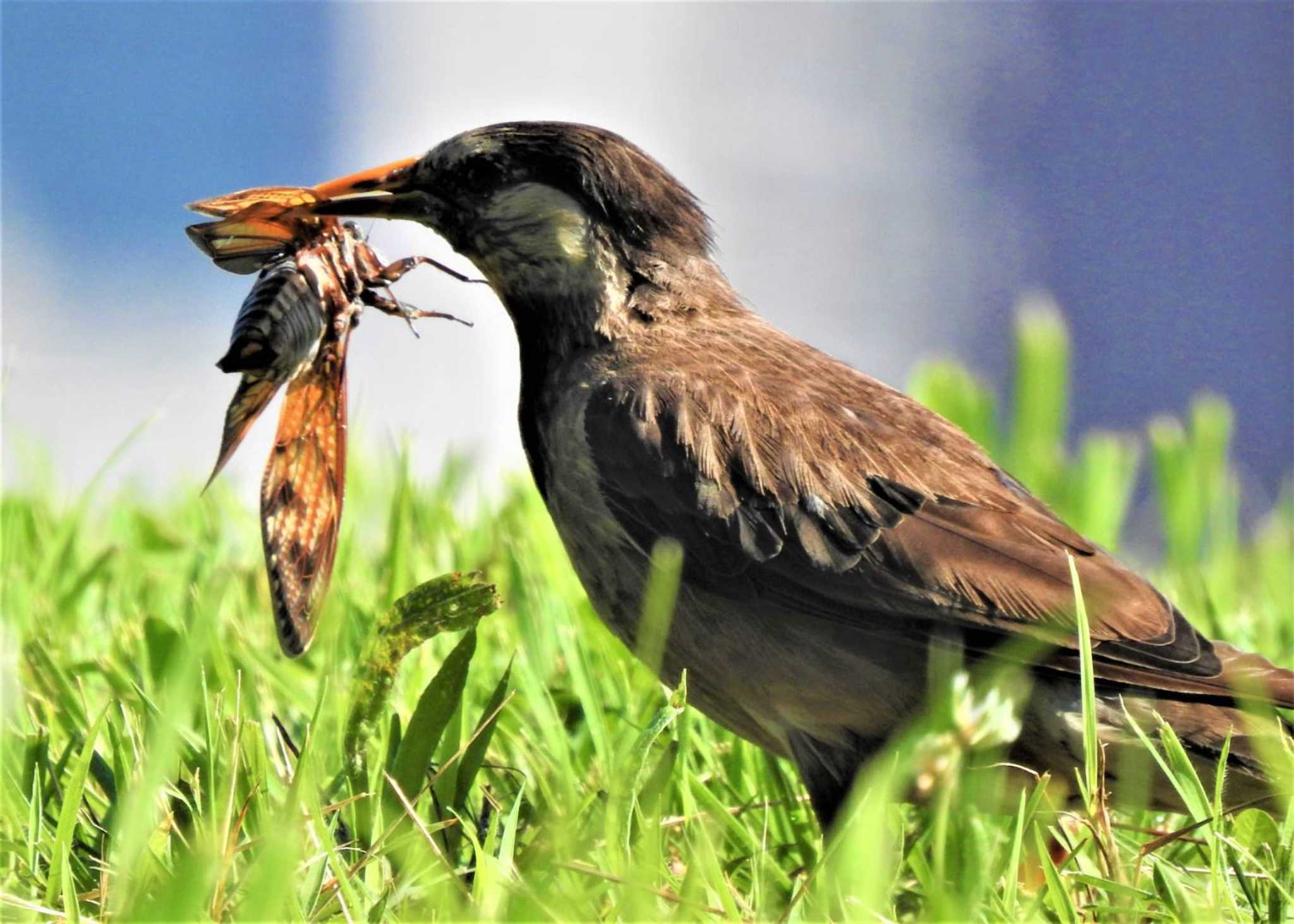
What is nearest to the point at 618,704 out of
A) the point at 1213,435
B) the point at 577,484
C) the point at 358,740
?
the point at 577,484

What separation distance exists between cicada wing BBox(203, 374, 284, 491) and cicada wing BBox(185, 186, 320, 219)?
13.3 inches

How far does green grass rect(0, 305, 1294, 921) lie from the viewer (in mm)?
1829

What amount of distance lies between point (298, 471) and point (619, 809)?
2.92ft

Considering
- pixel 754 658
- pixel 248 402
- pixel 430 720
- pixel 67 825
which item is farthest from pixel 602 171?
pixel 67 825

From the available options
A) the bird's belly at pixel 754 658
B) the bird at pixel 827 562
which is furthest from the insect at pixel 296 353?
the bird's belly at pixel 754 658

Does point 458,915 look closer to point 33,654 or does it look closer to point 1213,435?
point 33,654

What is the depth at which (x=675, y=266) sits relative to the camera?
295cm

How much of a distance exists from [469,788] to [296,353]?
2.54ft

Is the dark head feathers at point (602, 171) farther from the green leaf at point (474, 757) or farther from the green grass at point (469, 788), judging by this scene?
the green leaf at point (474, 757)

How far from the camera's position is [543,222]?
9.58 ft

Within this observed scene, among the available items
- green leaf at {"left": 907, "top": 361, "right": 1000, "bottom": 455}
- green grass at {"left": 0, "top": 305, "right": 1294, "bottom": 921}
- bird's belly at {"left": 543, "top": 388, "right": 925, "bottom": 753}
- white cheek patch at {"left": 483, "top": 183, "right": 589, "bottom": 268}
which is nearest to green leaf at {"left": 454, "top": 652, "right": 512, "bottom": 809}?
green grass at {"left": 0, "top": 305, "right": 1294, "bottom": 921}

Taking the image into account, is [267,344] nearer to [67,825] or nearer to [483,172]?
[483,172]

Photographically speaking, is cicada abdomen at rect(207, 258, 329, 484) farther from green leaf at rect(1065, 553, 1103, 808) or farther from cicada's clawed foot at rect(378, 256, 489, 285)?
green leaf at rect(1065, 553, 1103, 808)

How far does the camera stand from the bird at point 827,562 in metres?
2.46
